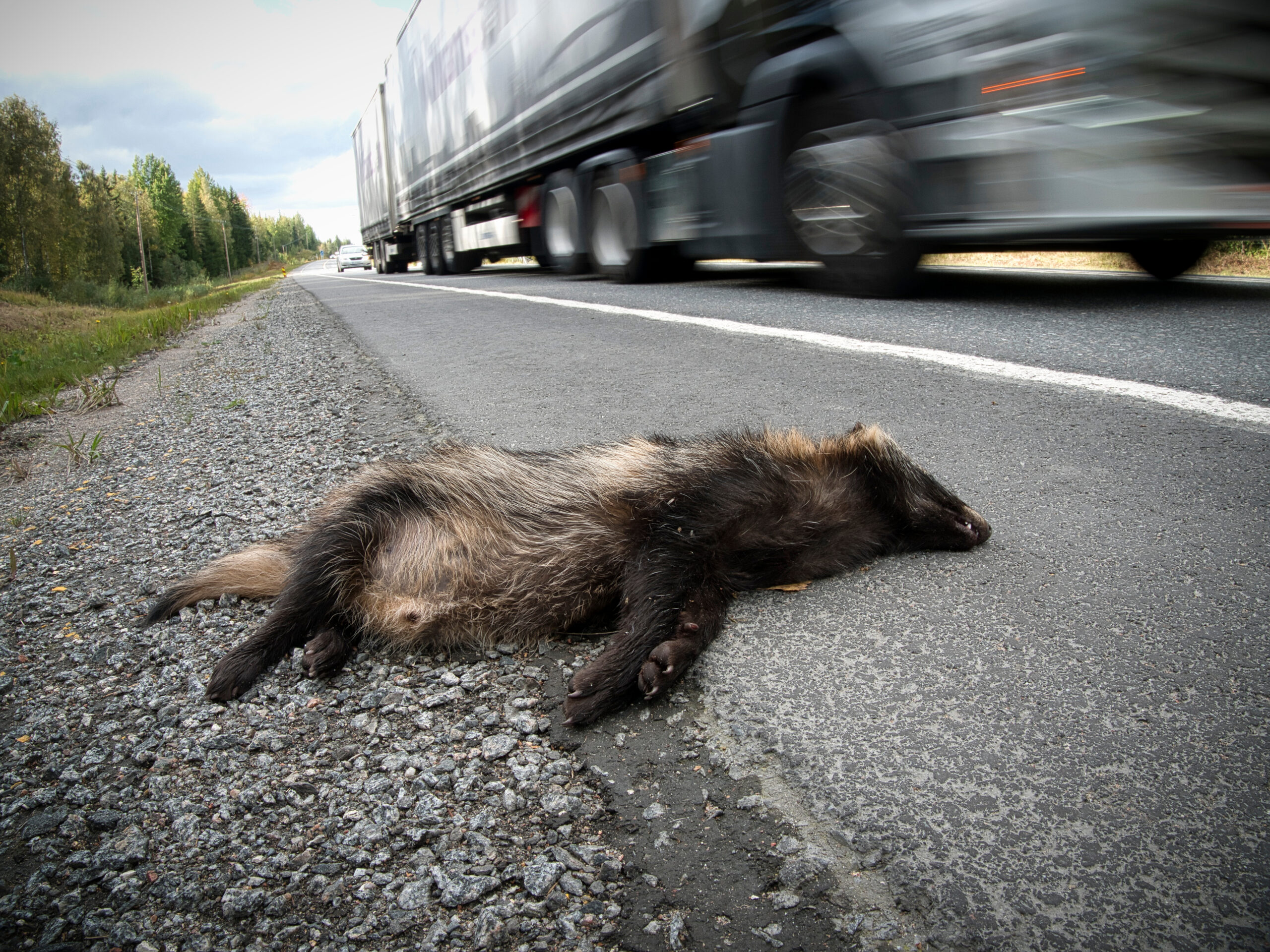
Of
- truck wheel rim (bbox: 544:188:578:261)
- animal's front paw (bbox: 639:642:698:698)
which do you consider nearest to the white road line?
animal's front paw (bbox: 639:642:698:698)

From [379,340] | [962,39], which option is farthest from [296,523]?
[962,39]

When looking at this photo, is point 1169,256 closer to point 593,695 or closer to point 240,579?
point 593,695

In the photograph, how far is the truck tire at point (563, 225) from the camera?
39.3 feet

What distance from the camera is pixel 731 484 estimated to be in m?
2.33

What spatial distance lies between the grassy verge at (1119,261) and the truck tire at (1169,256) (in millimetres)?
367

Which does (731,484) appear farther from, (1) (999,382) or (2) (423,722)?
(1) (999,382)

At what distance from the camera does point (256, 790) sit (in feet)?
4.46

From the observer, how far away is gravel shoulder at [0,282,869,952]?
1088 millimetres

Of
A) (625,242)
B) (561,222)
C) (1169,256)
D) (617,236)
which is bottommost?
(1169,256)

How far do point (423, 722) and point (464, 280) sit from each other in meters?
15.4

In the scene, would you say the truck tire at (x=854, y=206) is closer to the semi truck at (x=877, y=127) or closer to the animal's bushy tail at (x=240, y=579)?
the semi truck at (x=877, y=127)

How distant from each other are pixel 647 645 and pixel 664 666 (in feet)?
0.37

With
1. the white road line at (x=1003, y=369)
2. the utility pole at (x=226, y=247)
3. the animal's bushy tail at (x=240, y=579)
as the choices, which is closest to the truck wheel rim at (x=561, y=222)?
the white road line at (x=1003, y=369)

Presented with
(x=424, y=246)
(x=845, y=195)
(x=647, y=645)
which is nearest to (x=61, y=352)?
(x=845, y=195)
